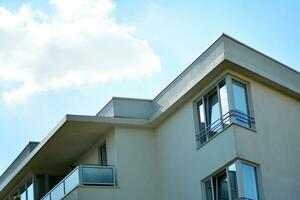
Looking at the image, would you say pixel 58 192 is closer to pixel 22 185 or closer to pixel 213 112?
pixel 22 185

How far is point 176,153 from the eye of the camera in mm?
29141

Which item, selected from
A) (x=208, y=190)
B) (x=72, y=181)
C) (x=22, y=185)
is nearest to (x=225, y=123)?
(x=208, y=190)

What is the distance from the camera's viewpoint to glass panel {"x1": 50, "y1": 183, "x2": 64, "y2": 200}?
3128 cm

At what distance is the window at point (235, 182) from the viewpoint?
25516 mm

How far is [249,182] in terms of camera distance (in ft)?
85.0

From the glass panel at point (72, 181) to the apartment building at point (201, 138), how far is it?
0.12 feet

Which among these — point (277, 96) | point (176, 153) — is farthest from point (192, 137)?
point (277, 96)

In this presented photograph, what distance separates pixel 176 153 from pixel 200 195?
86.1 inches

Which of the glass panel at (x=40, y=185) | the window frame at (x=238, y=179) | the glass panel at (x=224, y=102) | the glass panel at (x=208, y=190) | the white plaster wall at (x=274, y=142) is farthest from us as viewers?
the glass panel at (x=40, y=185)

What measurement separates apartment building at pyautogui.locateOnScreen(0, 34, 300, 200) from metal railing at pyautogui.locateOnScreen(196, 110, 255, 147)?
0.10 feet

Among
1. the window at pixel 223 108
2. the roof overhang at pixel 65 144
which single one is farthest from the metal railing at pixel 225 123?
the roof overhang at pixel 65 144

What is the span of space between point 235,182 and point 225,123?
6.01 ft

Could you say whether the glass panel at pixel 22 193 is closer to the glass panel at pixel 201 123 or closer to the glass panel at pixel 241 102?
the glass panel at pixel 201 123

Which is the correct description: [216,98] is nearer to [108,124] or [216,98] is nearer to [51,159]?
[108,124]
